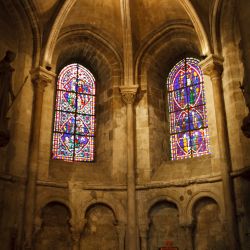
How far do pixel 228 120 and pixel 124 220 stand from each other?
432cm

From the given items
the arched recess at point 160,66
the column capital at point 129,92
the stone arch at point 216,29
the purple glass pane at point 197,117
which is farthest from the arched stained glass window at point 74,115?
the stone arch at point 216,29

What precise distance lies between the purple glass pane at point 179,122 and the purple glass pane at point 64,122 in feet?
11.3

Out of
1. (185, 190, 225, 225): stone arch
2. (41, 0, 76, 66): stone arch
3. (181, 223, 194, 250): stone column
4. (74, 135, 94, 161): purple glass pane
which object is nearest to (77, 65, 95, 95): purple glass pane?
(74, 135, 94, 161): purple glass pane

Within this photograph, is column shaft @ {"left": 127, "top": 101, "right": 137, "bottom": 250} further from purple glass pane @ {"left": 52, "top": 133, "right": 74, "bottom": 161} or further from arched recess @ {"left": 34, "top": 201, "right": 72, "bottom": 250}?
purple glass pane @ {"left": 52, "top": 133, "right": 74, "bottom": 161}

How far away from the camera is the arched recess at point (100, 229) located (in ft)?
39.9

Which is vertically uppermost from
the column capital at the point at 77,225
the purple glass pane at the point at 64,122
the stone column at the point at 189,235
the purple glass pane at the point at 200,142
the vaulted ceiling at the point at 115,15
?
the vaulted ceiling at the point at 115,15

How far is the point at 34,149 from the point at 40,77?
227cm

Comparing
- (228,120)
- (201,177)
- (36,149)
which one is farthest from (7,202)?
(228,120)

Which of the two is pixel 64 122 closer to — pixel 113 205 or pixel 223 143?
pixel 113 205

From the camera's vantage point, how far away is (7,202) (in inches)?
422

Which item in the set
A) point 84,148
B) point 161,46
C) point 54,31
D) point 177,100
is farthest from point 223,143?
point 54,31

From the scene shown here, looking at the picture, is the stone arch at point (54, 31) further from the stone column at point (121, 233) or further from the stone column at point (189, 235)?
the stone column at point (189, 235)

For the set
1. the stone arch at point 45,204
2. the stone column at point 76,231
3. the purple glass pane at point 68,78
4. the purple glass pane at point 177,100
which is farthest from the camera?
the purple glass pane at point 68,78

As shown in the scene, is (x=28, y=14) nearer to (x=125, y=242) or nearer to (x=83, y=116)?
(x=83, y=116)
